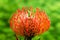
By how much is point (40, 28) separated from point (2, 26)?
1.79 meters

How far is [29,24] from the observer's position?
7.65 feet

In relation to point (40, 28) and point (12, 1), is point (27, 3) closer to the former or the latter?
point (12, 1)

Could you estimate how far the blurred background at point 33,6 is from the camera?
4023 millimetres

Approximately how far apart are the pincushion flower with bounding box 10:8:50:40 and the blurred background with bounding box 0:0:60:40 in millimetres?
1535

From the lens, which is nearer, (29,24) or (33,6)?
(29,24)

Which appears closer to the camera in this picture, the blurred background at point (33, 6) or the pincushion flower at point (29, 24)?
the pincushion flower at point (29, 24)

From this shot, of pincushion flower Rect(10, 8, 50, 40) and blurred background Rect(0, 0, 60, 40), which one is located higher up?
pincushion flower Rect(10, 8, 50, 40)

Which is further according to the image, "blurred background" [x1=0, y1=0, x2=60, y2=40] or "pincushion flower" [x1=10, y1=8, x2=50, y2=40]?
"blurred background" [x1=0, y1=0, x2=60, y2=40]

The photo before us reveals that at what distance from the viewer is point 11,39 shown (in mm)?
4031

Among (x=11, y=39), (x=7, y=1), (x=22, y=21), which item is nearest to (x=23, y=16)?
(x=22, y=21)

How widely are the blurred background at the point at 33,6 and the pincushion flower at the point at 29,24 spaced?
60.4 inches

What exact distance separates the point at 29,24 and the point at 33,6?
1895 mm

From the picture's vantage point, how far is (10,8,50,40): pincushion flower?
2.33 m

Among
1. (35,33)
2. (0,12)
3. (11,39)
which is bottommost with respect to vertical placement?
(11,39)
